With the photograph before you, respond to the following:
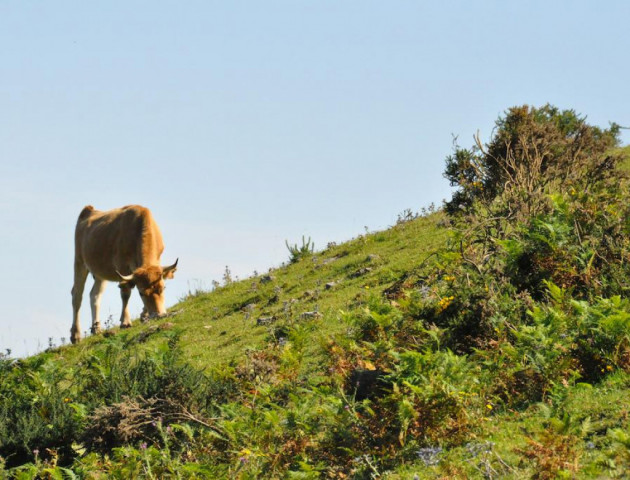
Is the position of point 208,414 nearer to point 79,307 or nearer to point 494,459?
point 494,459

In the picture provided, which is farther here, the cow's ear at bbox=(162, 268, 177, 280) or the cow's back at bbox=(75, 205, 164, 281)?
the cow's back at bbox=(75, 205, 164, 281)

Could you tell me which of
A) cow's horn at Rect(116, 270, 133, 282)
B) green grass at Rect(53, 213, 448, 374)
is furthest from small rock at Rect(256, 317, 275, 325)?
cow's horn at Rect(116, 270, 133, 282)

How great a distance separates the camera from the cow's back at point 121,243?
21.1 m

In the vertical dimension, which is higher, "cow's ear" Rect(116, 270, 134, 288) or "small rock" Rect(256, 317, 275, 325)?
"cow's ear" Rect(116, 270, 134, 288)

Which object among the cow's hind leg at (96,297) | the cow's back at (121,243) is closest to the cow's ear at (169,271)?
the cow's back at (121,243)

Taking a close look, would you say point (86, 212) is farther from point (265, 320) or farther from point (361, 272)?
point (265, 320)

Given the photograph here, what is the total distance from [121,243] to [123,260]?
0.47 meters

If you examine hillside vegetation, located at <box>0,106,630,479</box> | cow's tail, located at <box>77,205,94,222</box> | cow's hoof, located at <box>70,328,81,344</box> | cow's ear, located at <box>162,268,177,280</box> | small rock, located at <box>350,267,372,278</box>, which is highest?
cow's tail, located at <box>77,205,94,222</box>

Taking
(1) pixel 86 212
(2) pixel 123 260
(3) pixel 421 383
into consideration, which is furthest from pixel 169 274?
(3) pixel 421 383

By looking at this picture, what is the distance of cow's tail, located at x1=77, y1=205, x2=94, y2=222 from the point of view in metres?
24.9

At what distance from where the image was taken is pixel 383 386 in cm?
823

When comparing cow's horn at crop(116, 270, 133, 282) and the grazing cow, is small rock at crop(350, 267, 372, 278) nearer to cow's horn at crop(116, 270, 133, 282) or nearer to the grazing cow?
the grazing cow

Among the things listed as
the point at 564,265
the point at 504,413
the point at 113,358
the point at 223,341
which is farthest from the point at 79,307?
Answer: the point at 504,413

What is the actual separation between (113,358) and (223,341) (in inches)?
148
